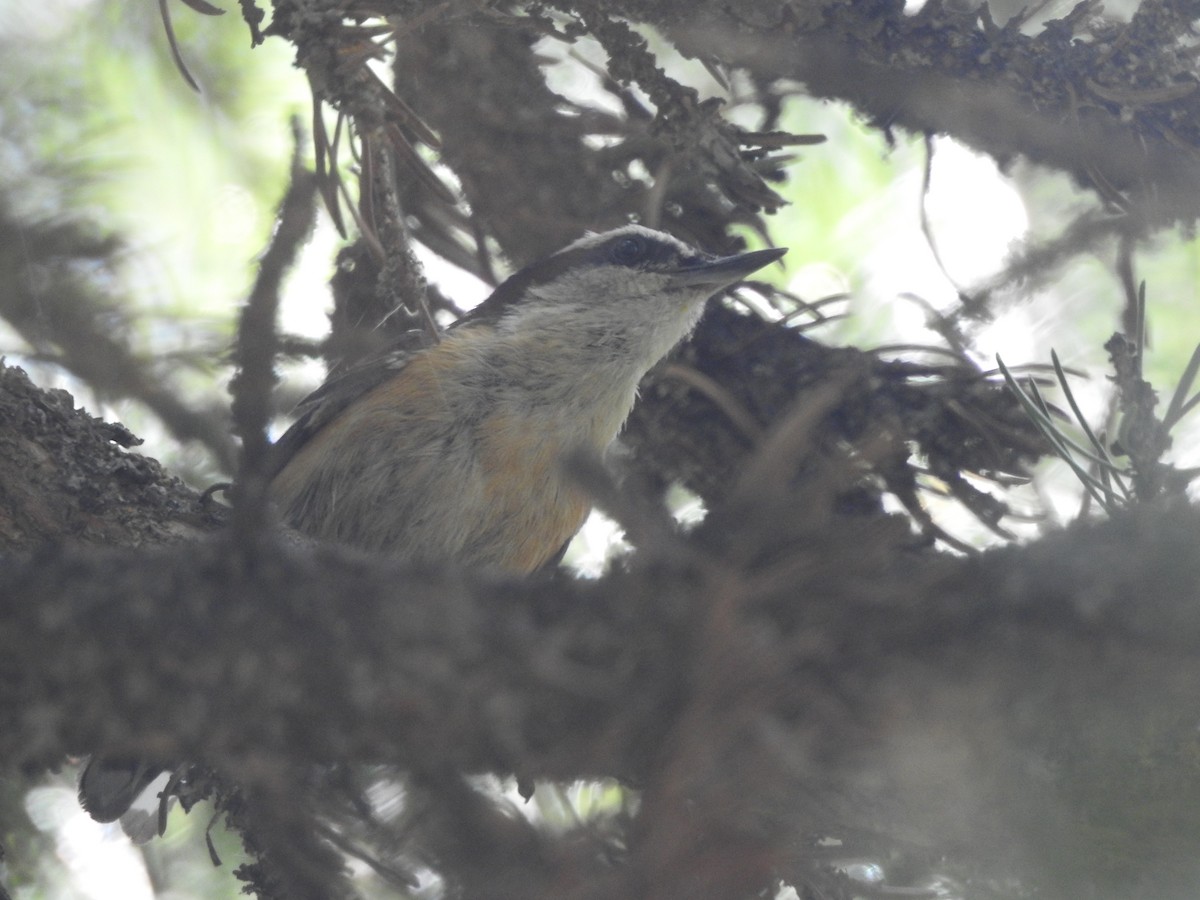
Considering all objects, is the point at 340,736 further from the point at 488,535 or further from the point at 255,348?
the point at 488,535

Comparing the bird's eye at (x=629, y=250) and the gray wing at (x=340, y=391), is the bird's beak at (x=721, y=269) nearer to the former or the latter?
the bird's eye at (x=629, y=250)

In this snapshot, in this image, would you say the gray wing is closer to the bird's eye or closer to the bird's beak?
the bird's eye

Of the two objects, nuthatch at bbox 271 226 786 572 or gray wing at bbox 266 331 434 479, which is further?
gray wing at bbox 266 331 434 479

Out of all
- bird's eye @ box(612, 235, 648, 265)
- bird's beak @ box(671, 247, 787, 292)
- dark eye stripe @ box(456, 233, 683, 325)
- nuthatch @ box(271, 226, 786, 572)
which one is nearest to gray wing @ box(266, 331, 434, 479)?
nuthatch @ box(271, 226, 786, 572)

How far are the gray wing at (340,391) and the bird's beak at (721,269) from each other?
782 mm

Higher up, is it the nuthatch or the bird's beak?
the bird's beak

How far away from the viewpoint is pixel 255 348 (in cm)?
154

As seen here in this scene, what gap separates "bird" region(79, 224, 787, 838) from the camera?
3279 mm

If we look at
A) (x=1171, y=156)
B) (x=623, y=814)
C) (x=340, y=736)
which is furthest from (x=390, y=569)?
(x=1171, y=156)

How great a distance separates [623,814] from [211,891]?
2827 mm

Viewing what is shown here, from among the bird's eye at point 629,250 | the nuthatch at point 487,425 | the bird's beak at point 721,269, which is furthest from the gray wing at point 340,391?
the bird's beak at point 721,269

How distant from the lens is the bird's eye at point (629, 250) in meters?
3.67

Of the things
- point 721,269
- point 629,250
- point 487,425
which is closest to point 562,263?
point 629,250

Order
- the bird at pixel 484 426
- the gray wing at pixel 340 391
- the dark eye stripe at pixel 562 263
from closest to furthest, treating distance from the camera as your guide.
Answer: the bird at pixel 484 426
the gray wing at pixel 340 391
the dark eye stripe at pixel 562 263
